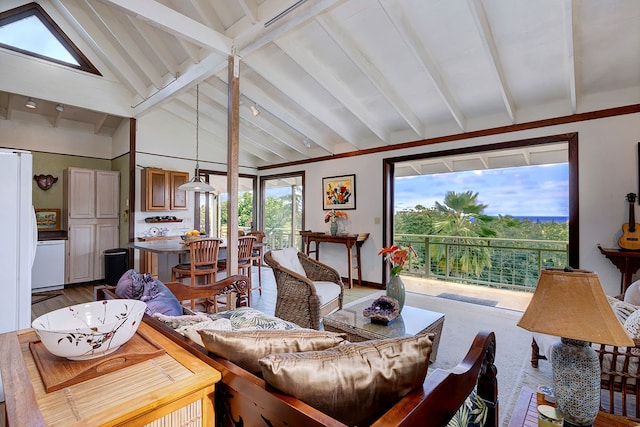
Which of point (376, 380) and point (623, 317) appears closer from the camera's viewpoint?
point (376, 380)

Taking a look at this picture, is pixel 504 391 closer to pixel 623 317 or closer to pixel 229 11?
pixel 623 317

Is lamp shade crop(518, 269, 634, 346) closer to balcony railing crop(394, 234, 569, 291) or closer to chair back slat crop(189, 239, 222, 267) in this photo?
chair back slat crop(189, 239, 222, 267)

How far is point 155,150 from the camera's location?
555 centimetres

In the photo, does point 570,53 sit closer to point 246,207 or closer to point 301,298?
point 301,298

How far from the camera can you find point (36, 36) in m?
4.19

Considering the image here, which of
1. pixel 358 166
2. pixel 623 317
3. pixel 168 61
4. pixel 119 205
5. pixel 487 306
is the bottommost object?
pixel 487 306

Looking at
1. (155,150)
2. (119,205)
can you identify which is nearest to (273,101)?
(155,150)

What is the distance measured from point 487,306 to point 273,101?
13.7 feet

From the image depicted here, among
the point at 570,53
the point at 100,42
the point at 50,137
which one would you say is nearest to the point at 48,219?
the point at 50,137

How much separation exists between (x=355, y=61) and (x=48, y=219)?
5719 millimetres

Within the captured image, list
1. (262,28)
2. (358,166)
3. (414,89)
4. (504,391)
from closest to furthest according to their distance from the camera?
(504,391), (262,28), (414,89), (358,166)

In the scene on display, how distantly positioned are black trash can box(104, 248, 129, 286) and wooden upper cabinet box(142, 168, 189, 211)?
0.87 meters

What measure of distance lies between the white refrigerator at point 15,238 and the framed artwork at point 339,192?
418 centimetres

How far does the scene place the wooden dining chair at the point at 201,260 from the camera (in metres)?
3.45
